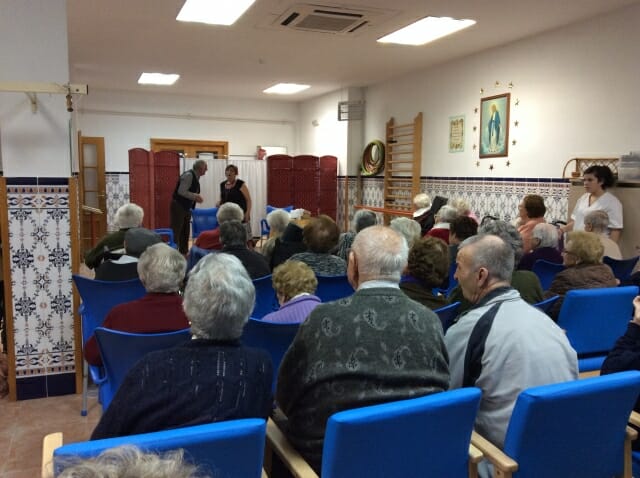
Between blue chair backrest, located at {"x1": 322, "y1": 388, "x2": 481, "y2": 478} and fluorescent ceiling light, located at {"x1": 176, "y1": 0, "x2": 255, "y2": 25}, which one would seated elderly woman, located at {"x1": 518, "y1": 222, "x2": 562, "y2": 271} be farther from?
fluorescent ceiling light, located at {"x1": 176, "y1": 0, "x2": 255, "y2": 25}

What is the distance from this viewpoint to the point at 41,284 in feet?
10.4

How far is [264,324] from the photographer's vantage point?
6.66 ft

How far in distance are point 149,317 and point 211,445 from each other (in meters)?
1.08

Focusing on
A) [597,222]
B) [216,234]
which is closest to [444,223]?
[597,222]

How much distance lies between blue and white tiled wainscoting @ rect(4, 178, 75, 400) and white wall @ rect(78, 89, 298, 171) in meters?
6.90

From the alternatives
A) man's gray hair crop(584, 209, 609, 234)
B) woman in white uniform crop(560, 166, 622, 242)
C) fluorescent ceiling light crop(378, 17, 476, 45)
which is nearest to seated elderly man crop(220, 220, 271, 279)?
man's gray hair crop(584, 209, 609, 234)

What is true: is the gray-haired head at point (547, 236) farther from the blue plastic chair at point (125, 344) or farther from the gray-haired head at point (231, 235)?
the blue plastic chair at point (125, 344)

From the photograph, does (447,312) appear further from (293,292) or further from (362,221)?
(362,221)

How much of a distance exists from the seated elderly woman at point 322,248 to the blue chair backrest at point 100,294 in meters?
0.91

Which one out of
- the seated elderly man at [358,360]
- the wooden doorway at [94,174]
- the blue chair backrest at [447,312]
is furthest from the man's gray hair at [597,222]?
the wooden doorway at [94,174]

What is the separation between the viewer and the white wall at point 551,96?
4.80m

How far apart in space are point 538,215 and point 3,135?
12.8 feet

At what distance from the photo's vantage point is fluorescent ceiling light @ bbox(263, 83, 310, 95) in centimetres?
922

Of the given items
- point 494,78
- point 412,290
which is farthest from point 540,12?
point 412,290
